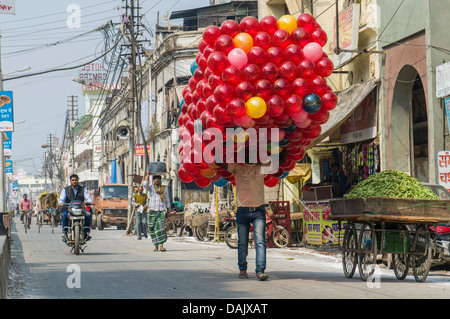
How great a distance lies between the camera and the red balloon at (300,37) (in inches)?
417

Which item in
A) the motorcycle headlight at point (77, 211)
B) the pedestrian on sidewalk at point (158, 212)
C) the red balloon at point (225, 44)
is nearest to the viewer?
the red balloon at point (225, 44)

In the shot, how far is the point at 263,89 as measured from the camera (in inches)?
403

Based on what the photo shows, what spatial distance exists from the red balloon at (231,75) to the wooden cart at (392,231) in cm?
255

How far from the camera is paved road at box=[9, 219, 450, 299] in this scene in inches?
370

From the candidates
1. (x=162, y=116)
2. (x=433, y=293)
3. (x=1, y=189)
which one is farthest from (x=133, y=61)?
(x=433, y=293)

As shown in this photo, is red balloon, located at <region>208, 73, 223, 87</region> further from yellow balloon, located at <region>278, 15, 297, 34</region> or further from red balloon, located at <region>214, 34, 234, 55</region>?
yellow balloon, located at <region>278, 15, 297, 34</region>

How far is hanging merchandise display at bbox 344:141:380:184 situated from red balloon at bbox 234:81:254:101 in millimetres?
11113

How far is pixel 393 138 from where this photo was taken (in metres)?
20.1

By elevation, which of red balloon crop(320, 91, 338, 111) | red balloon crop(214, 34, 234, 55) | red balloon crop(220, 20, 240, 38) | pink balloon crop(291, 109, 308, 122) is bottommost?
pink balloon crop(291, 109, 308, 122)

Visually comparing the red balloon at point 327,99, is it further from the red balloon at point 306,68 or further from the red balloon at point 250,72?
the red balloon at point 250,72

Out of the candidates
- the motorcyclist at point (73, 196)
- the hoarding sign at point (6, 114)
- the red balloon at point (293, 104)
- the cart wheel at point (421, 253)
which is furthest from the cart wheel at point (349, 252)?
the hoarding sign at point (6, 114)

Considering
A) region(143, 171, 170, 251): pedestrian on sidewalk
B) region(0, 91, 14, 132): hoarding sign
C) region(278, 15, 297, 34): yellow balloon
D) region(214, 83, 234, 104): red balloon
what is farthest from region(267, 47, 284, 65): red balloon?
region(0, 91, 14, 132): hoarding sign

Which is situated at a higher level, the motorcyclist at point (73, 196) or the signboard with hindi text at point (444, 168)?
the signboard with hindi text at point (444, 168)
